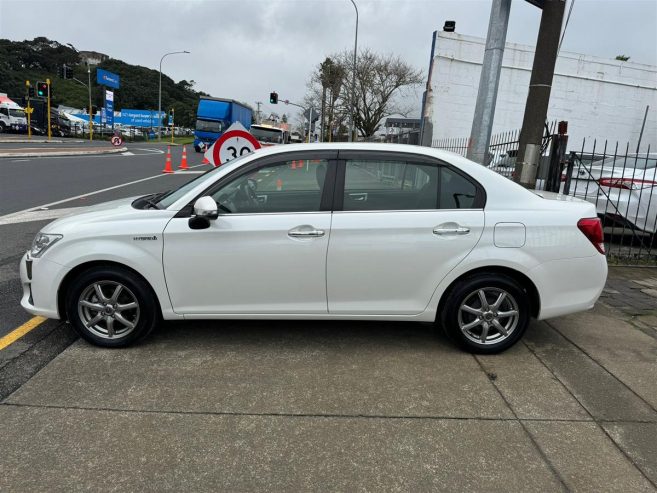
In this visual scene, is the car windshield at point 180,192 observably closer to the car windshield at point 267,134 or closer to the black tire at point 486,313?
the black tire at point 486,313

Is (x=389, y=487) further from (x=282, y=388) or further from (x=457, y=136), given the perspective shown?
(x=457, y=136)

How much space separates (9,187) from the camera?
12352 millimetres

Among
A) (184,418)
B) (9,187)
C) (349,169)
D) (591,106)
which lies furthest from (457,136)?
(184,418)

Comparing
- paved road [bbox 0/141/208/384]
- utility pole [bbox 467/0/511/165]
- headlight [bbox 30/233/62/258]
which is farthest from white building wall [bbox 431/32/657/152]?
headlight [bbox 30/233/62/258]

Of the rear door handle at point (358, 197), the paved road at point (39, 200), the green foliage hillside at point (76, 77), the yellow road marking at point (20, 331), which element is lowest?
the yellow road marking at point (20, 331)

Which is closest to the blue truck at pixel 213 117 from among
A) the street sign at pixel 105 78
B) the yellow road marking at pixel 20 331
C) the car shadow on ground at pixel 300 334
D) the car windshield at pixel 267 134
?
the car windshield at pixel 267 134

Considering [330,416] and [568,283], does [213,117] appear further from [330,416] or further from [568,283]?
[330,416]

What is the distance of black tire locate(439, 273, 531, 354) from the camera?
385 centimetres

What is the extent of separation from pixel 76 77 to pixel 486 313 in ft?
389

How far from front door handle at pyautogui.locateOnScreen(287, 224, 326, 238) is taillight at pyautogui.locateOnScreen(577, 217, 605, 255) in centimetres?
199

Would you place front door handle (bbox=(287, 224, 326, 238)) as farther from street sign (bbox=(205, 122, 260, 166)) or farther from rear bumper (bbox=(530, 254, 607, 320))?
street sign (bbox=(205, 122, 260, 166))

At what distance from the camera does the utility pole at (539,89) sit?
637cm

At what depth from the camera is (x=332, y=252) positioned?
372cm

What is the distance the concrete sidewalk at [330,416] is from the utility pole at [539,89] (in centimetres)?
298
